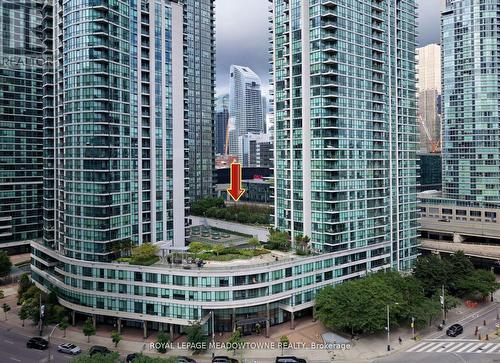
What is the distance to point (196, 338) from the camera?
58219 mm

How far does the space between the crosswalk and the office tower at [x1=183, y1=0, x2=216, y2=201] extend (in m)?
105

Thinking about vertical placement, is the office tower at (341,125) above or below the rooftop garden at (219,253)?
above

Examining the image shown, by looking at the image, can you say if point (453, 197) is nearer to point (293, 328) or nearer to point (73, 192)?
point (293, 328)

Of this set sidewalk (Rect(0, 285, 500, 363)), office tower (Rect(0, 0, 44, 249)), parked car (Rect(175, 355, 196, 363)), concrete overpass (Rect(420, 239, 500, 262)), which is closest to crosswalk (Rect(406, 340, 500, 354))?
sidewalk (Rect(0, 285, 500, 363))

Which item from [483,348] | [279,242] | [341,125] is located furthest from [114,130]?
[483,348]

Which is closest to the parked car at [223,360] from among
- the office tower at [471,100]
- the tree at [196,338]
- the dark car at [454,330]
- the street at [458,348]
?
the tree at [196,338]

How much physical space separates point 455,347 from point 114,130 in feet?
210

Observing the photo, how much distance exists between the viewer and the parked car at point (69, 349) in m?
59.1

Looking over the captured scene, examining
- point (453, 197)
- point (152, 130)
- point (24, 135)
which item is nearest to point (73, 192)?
point (152, 130)

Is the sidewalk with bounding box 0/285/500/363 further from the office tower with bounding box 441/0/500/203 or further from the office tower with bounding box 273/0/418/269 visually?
the office tower with bounding box 441/0/500/203

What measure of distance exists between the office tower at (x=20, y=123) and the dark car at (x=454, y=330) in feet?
350

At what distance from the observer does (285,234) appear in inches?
3113

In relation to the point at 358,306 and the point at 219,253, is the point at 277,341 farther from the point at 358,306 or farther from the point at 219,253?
the point at 219,253

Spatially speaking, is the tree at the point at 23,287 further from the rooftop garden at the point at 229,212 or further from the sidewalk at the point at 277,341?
the rooftop garden at the point at 229,212
